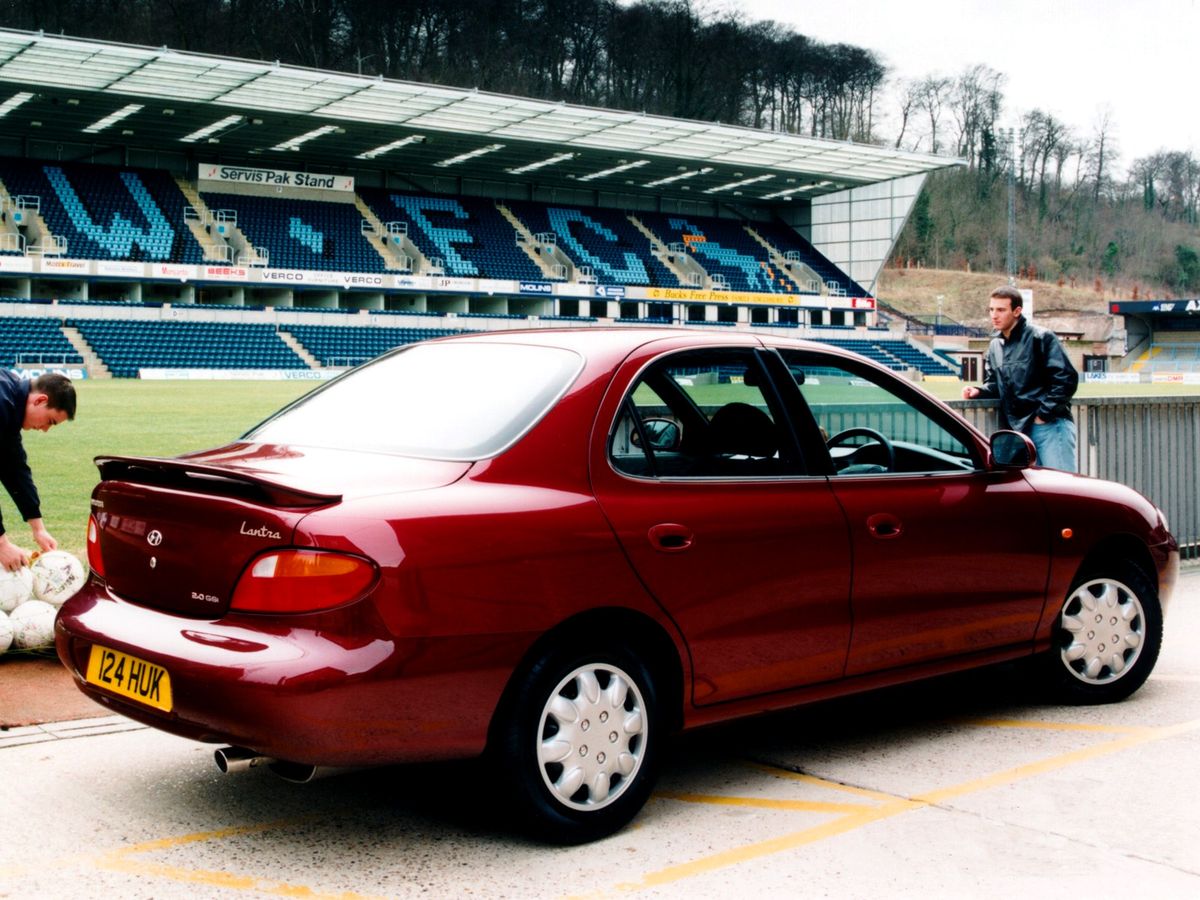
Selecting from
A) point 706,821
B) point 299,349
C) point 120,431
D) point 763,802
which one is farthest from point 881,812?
point 299,349

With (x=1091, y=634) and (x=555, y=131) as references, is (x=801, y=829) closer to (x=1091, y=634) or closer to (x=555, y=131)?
(x=1091, y=634)

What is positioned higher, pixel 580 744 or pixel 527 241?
pixel 527 241

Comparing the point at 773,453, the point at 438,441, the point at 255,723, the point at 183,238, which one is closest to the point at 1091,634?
the point at 773,453

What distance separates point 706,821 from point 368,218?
194 feet

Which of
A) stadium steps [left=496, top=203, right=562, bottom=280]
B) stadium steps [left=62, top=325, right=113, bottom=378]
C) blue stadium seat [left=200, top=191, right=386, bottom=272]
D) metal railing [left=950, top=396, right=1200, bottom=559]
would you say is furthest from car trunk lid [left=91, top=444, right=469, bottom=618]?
stadium steps [left=496, top=203, right=562, bottom=280]

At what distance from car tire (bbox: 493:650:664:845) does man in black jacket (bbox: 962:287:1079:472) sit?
519cm

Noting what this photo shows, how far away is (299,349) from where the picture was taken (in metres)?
Answer: 51.2

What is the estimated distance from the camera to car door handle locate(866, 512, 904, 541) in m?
4.77

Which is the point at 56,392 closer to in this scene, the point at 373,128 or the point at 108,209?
the point at 373,128

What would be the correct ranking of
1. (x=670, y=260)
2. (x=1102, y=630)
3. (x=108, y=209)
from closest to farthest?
(x=1102, y=630), (x=108, y=209), (x=670, y=260)

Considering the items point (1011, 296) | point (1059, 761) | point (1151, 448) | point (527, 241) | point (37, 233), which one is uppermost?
point (527, 241)

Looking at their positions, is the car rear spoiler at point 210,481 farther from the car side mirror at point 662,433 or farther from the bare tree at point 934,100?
the bare tree at point 934,100

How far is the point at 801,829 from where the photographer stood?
13.8ft

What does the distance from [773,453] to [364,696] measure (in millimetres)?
1838
